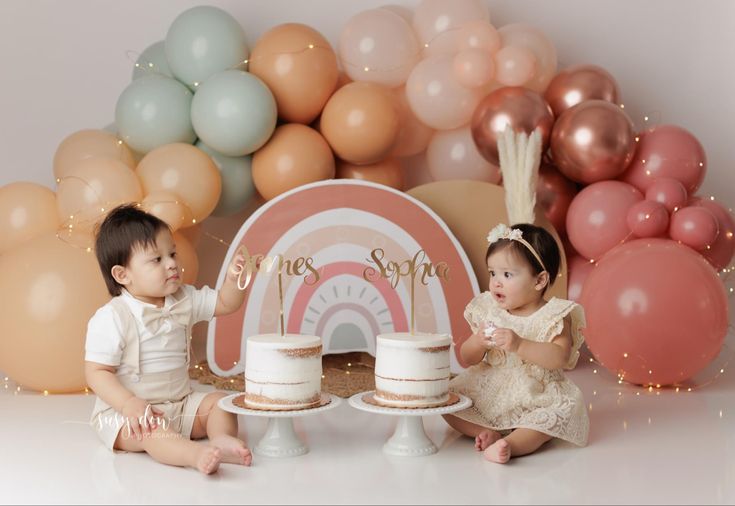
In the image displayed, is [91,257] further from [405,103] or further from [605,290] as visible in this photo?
[605,290]

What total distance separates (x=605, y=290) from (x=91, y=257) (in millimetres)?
1453

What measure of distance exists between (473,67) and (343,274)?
78cm

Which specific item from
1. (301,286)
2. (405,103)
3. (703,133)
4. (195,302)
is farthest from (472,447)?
(703,133)

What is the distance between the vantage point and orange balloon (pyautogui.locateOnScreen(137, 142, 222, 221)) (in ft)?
9.68

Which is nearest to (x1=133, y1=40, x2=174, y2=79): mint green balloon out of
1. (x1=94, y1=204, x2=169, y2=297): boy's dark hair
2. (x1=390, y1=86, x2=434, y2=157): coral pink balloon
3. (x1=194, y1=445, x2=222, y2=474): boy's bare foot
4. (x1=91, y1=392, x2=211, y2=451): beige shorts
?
(x1=390, y1=86, x2=434, y2=157): coral pink balloon

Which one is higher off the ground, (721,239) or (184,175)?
(184,175)

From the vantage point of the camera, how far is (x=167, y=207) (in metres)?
2.88

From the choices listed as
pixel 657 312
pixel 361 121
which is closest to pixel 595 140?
pixel 657 312

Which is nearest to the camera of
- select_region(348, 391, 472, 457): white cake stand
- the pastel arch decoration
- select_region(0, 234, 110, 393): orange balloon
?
select_region(348, 391, 472, 457): white cake stand

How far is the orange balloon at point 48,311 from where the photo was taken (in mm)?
2668

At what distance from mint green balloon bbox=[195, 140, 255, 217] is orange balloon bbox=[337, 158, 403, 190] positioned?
32 cm

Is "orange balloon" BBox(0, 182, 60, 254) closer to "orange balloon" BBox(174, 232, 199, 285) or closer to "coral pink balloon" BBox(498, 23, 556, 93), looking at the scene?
"orange balloon" BBox(174, 232, 199, 285)

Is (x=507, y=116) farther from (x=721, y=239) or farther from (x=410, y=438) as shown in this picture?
(x=410, y=438)

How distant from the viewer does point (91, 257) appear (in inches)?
109
